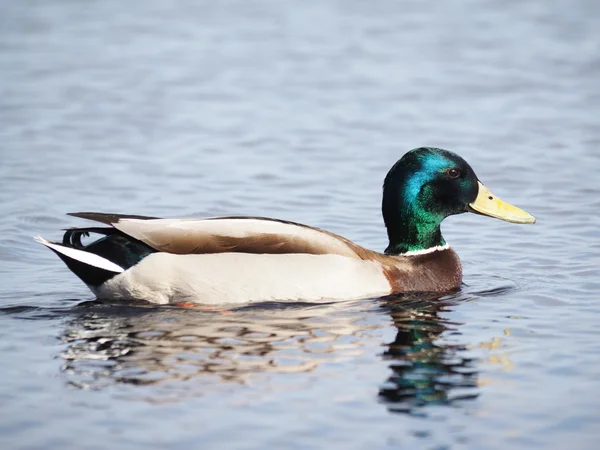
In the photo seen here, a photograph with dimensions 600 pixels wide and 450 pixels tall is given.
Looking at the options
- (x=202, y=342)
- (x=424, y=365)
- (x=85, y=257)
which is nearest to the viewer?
(x=424, y=365)

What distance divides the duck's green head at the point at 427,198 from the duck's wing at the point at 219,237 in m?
0.92

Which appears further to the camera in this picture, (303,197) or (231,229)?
(303,197)

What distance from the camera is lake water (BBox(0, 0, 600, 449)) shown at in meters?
6.89

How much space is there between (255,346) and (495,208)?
9.80 feet

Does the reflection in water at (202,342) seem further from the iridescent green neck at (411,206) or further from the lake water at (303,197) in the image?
the iridescent green neck at (411,206)

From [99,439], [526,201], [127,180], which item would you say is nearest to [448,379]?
[99,439]

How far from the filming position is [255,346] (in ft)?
26.2

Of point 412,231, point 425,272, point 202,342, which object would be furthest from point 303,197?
point 202,342

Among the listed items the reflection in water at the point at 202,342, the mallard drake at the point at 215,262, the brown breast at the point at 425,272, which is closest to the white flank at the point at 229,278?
the mallard drake at the point at 215,262

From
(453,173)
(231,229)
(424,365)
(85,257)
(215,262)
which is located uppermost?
(453,173)

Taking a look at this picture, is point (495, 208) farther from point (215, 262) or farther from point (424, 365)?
point (424, 365)

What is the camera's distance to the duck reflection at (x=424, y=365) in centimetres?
709

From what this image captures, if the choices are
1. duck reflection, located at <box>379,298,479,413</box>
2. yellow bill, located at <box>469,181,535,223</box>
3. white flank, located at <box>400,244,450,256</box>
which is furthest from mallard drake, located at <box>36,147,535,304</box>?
yellow bill, located at <box>469,181,535,223</box>

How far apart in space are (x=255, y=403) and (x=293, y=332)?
142cm
